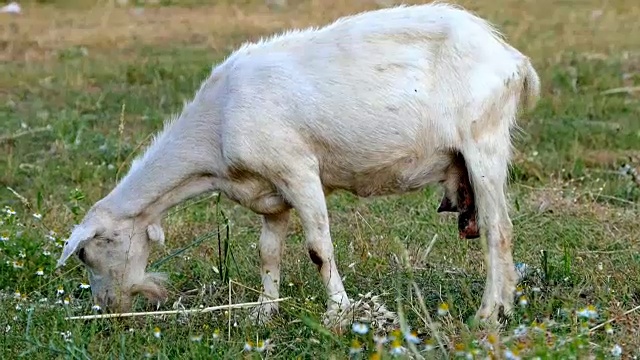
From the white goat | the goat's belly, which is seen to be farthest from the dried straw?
the goat's belly

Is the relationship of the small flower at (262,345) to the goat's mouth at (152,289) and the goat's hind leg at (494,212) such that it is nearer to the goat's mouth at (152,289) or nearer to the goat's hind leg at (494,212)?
the goat's mouth at (152,289)

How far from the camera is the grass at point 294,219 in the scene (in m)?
5.02

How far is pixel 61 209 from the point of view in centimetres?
761

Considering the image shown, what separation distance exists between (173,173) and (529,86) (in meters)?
1.82

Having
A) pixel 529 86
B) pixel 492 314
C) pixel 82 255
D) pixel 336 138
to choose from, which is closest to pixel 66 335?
pixel 82 255

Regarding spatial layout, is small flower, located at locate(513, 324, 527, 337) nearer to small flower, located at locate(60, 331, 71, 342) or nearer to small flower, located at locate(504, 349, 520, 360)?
small flower, located at locate(504, 349, 520, 360)

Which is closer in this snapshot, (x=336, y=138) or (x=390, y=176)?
(x=336, y=138)

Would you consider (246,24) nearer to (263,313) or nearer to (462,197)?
(462,197)

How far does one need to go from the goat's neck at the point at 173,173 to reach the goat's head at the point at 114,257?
8 cm

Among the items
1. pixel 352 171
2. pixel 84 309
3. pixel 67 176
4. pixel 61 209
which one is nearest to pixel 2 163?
pixel 67 176

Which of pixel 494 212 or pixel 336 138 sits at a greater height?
pixel 336 138

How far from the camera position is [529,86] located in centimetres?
573

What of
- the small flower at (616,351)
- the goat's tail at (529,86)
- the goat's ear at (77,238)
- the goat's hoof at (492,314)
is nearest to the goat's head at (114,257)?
the goat's ear at (77,238)

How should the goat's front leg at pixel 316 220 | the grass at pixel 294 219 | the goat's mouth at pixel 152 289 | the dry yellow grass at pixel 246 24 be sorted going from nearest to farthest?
the grass at pixel 294 219 → the goat's front leg at pixel 316 220 → the goat's mouth at pixel 152 289 → the dry yellow grass at pixel 246 24
